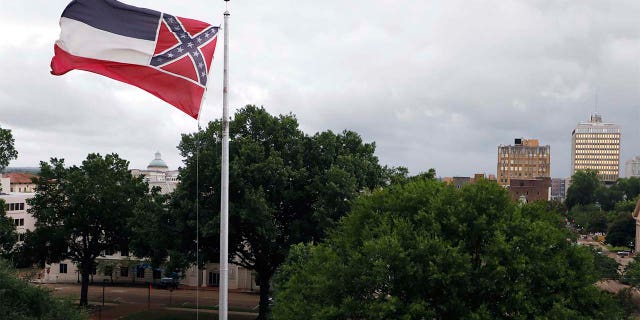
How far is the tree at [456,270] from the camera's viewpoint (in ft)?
63.2

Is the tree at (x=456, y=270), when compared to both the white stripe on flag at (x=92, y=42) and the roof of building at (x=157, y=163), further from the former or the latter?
the roof of building at (x=157, y=163)

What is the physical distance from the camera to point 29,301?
2217 centimetres

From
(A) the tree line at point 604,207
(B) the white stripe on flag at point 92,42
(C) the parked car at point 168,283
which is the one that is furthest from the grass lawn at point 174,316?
(A) the tree line at point 604,207

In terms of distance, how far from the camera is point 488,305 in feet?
64.6

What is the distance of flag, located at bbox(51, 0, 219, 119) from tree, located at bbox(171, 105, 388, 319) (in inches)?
851

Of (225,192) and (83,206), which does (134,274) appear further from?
(225,192)

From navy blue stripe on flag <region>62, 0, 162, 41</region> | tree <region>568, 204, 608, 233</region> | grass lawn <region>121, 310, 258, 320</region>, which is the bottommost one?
grass lawn <region>121, 310, 258, 320</region>

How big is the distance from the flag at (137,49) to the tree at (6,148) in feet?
132

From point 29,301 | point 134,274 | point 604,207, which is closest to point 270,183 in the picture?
point 29,301

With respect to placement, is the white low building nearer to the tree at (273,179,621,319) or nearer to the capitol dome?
the tree at (273,179,621,319)

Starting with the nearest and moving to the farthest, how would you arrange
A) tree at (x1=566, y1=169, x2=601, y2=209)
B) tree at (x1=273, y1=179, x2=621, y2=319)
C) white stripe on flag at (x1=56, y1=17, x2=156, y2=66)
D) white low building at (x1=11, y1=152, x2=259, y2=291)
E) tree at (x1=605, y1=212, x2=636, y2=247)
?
white stripe on flag at (x1=56, y1=17, x2=156, y2=66) → tree at (x1=273, y1=179, x2=621, y2=319) → white low building at (x1=11, y1=152, x2=259, y2=291) → tree at (x1=605, y1=212, x2=636, y2=247) → tree at (x1=566, y1=169, x2=601, y2=209)

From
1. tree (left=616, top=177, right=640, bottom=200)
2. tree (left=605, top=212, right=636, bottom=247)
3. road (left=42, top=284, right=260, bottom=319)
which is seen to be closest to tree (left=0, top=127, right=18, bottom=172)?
road (left=42, top=284, right=260, bottom=319)

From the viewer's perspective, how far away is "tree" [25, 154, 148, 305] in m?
50.4

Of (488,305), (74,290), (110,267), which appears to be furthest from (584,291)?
(74,290)
